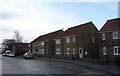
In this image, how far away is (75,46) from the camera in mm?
46844

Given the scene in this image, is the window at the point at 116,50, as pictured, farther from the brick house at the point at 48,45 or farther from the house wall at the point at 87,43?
the brick house at the point at 48,45

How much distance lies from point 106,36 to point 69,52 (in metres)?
13.8

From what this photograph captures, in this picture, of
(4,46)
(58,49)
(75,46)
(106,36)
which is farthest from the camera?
(4,46)

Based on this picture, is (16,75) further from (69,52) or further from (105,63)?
(69,52)

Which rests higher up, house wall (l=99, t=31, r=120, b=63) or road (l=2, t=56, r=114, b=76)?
house wall (l=99, t=31, r=120, b=63)

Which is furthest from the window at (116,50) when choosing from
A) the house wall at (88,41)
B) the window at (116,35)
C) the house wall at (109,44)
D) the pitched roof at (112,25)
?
the house wall at (88,41)

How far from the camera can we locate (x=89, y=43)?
47.5 metres

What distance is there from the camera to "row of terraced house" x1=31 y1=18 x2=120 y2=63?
36.1m

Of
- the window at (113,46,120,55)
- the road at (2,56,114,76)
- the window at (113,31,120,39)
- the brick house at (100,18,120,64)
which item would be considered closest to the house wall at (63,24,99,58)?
the brick house at (100,18,120,64)

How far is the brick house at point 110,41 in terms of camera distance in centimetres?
3534

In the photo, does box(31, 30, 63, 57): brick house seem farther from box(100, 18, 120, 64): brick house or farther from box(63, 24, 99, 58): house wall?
box(100, 18, 120, 64): brick house

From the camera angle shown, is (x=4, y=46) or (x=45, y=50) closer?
(x=45, y=50)

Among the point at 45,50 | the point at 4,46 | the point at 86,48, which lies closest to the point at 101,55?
the point at 86,48

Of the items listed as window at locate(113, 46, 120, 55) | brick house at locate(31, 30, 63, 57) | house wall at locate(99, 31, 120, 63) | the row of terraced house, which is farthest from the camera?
brick house at locate(31, 30, 63, 57)
